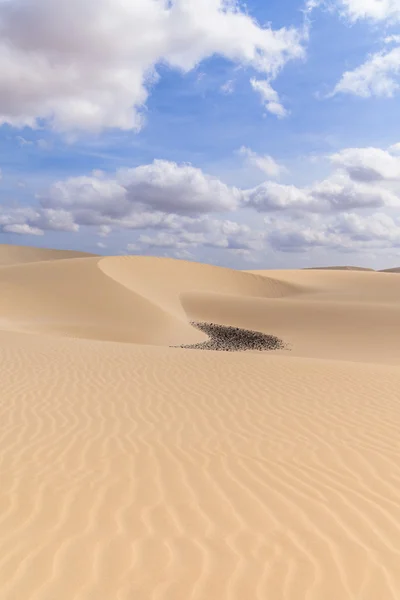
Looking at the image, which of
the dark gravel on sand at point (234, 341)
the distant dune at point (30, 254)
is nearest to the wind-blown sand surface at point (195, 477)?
the dark gravel on sand at point (234, 341)

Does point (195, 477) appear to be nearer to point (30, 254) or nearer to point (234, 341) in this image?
point (234, 341)

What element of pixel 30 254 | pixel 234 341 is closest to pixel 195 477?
pixel 234 341

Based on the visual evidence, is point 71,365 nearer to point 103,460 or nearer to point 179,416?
point 179,416

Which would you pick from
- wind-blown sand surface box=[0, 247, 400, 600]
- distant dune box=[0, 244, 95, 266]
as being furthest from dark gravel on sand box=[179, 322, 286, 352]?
distant dune box=[0, 244, 95, 266]

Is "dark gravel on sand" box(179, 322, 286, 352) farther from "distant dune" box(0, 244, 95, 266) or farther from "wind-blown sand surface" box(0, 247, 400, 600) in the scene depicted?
"distant dune" box(0, 244, 95, 266)

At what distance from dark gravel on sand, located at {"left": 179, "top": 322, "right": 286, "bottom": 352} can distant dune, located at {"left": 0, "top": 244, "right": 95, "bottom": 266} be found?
246 feet

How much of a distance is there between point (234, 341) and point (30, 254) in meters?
83.4

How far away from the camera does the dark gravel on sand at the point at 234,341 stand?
20.3 metres

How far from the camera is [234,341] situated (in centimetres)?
2205

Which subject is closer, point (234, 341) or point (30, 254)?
point (234, 341)

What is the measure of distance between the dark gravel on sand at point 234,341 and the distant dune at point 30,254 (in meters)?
74.9

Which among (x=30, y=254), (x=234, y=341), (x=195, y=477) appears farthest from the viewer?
(x=30, y=254)

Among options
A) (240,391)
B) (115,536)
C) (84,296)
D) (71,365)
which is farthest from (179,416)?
(84,296)

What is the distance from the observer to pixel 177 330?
80.4 ft
